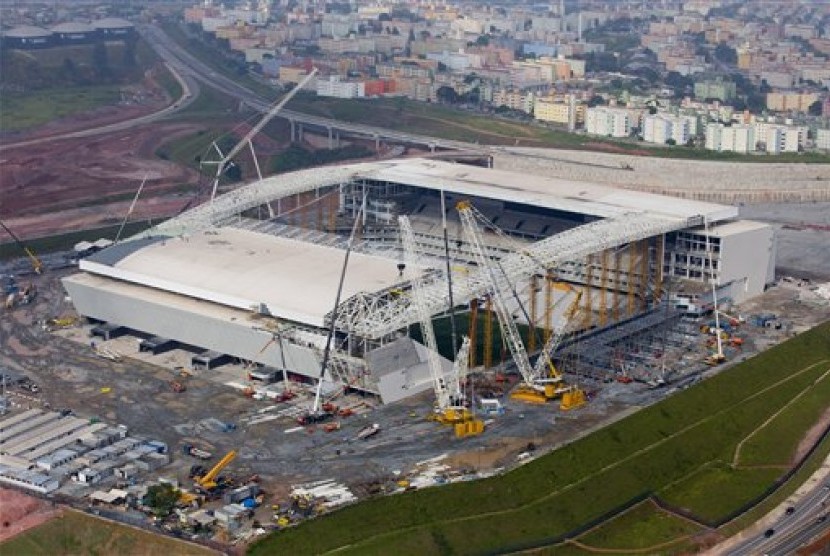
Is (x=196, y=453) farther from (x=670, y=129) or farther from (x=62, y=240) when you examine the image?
(x=670, y=129)

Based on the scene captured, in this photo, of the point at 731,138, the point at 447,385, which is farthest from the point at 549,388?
the point at 731,138

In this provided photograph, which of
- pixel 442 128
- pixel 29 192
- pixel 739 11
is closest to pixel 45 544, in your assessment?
pixel 29 192

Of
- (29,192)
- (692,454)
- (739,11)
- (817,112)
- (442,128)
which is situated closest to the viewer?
(692,454)

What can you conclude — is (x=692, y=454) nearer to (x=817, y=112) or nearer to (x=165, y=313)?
(x=165, y=313)

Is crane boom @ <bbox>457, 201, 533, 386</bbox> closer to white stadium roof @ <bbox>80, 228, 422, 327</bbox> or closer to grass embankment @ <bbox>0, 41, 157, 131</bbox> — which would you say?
white stadium roof @ <bbox>80, 228, 422, 327</bbox>

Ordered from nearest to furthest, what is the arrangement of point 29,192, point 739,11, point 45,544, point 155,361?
point 45,544 < point 155,361 < point 29,192 < point 739,11

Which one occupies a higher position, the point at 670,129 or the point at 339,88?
the point at 339,88
